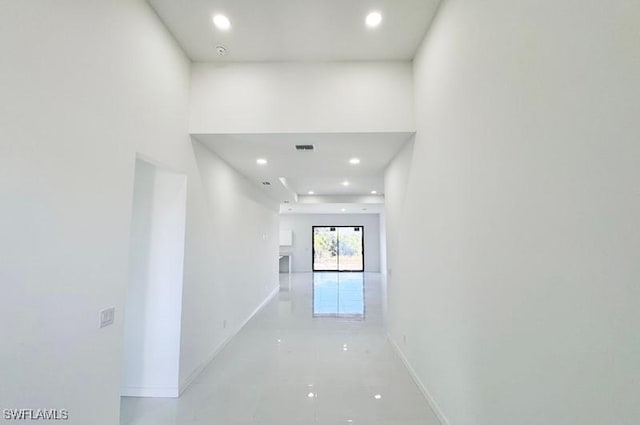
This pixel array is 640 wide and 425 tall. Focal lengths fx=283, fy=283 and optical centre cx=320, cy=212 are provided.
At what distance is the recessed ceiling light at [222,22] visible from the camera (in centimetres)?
255

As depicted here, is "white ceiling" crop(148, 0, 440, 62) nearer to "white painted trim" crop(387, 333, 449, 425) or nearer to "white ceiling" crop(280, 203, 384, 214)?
"white painted trim" crop(387, 333, 449, 425)

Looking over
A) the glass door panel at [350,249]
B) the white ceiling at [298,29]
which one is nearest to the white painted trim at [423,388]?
the white ceiling at [298,29]

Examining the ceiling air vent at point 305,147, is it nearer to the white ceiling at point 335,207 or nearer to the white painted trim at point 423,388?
the white painted trim at point 423,388

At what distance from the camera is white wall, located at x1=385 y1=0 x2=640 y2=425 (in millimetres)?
908

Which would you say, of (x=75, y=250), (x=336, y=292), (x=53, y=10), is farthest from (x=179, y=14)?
(x=336, y=292)

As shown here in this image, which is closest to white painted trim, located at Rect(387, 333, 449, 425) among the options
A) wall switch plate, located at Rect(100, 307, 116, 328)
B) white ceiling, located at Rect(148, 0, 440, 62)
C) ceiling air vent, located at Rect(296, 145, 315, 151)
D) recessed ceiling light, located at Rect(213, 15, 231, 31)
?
wall switch plate, located at Rect(100, 307, 116, 328)

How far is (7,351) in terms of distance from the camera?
4.25 ft

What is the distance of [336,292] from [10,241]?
308 inches

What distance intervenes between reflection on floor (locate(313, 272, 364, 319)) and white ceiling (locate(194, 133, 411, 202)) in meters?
2.97

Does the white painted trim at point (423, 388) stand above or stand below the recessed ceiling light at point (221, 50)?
below

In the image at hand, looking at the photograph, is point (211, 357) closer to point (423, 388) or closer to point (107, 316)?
point (107, 316)

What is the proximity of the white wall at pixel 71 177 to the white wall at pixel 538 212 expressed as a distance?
2405 millimetres

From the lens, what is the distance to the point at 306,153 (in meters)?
3.90

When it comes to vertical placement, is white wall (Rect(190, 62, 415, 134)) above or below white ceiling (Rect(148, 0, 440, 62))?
below
